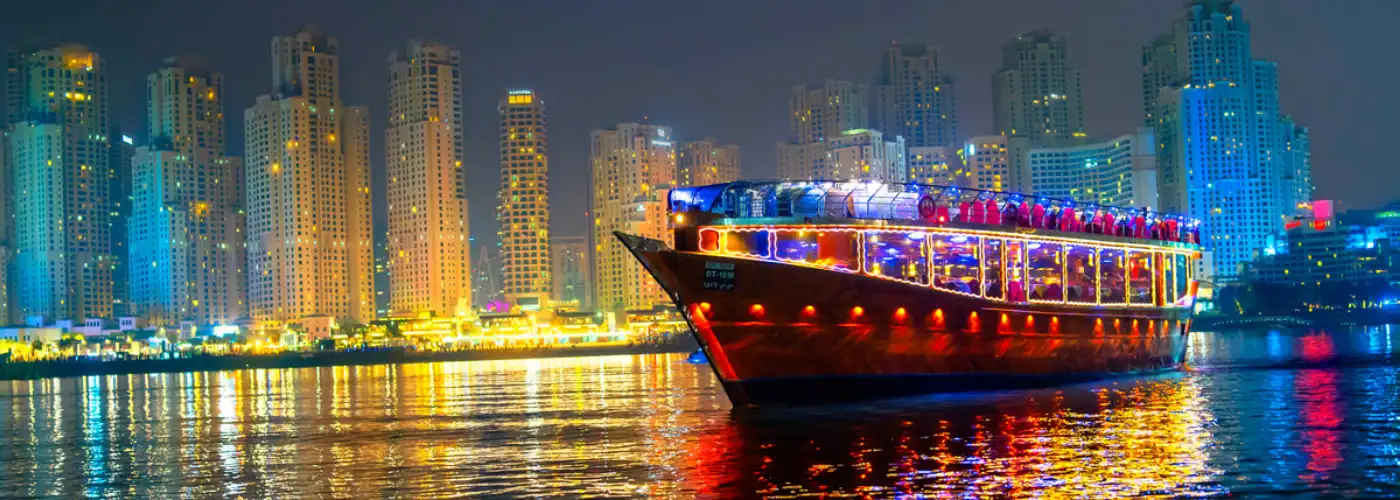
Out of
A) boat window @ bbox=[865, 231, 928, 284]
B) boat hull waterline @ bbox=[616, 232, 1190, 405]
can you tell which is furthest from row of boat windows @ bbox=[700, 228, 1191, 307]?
boat hull waterline @ bbox=[616, 232, 1190, 405]

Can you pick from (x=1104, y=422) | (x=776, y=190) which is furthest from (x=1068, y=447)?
(x=776, y=190)

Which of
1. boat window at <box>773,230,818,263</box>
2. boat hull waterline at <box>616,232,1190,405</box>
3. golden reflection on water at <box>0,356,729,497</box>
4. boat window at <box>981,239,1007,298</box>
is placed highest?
boat window at <box>773,230,818,263</box>

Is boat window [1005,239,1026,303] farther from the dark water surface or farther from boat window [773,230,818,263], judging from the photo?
boat window [773,230,818,263]

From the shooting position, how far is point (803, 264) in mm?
49812

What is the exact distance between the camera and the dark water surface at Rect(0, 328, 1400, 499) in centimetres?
3164

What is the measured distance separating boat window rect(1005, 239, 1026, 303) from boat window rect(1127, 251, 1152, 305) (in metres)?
10.7

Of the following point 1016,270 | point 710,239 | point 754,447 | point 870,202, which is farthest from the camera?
point 1016,270

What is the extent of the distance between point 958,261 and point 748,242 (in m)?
11.4

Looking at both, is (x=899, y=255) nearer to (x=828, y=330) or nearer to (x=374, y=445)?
(x=828, y=330)

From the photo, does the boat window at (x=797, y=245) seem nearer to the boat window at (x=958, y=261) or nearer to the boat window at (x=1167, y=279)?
the boat window at (x=958, y=261)

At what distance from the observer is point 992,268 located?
2328 inches

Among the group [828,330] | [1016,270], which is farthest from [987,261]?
[828,330]

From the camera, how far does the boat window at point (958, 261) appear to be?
56.4 m

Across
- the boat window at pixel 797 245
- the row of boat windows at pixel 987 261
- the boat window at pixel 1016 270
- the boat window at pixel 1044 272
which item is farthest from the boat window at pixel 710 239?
the boat window at pixel 1044 272
